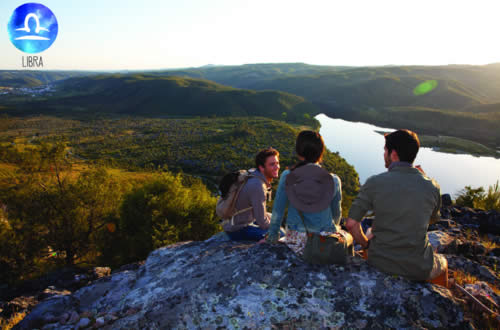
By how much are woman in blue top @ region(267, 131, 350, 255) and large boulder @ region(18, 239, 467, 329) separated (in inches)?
31.8

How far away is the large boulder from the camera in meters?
3.76

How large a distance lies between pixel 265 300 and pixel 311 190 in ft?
5.91

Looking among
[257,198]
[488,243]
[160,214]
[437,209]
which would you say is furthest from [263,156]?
[160,214]

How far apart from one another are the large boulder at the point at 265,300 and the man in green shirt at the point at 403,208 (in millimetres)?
371

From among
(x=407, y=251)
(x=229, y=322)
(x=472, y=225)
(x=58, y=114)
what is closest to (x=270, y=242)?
(x=229, y=322)

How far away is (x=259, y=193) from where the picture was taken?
5367 mm

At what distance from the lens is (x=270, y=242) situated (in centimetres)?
504

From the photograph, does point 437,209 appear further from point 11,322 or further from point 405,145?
point 11,322

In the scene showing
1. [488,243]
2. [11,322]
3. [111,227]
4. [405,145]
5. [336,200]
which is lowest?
[111,227]

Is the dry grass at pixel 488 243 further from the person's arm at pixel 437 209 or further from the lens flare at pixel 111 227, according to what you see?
the lens flare at pixel 111 227

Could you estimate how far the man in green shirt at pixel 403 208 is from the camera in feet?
12.1

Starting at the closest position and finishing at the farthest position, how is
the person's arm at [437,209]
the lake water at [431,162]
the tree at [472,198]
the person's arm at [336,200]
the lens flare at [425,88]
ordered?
the person's arm at [437,209] → the person's arm at [336,200] → the tree at [472,198] → the lake water at [431,162] → the lens flare at [425,88]

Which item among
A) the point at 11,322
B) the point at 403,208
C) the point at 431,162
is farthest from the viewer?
the point at 431,162

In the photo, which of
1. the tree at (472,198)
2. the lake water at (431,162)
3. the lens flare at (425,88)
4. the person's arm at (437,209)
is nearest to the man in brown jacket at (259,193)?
the person's arm at (437,209)
